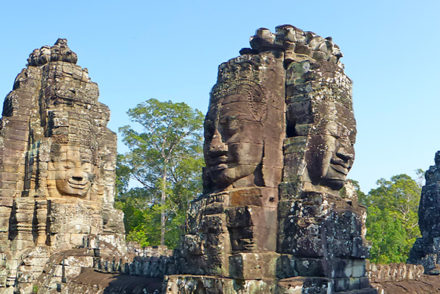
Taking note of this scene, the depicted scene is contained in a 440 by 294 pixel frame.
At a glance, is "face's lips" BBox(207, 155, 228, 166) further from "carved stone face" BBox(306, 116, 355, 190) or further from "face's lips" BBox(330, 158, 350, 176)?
"face's lips" BBox(330, 158, 350, 176)

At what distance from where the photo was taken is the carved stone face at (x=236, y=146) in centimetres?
609

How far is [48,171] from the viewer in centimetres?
1156

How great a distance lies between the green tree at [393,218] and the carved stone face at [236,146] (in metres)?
18.2

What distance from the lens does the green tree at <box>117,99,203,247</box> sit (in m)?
28.1

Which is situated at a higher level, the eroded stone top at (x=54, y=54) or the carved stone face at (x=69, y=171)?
the eroded stone top at (x=54, y=54)

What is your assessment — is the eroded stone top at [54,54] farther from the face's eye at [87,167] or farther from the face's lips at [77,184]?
the face's lips at [77,184]

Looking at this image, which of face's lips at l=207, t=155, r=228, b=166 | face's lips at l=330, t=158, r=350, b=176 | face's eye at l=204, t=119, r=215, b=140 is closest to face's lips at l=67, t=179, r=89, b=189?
face's eye at l=204, t=119, r=215, b=140

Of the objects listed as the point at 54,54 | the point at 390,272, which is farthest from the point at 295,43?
the point at 54,54

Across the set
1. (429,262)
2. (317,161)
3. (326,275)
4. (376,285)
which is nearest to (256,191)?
(317,161)

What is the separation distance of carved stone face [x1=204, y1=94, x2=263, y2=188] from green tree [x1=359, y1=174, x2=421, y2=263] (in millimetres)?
18165

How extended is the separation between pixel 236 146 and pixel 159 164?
2324 centimetres

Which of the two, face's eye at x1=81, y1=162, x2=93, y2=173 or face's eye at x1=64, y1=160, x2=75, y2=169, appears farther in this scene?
face's eye at x1=81, y1=162, x2=93, y2=173

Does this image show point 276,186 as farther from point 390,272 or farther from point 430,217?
point 430,217

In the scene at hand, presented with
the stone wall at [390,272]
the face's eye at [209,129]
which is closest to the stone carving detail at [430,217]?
the stone wall at [390,272]
